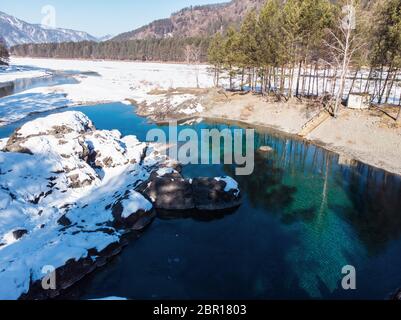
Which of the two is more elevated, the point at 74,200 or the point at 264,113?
the point at 264,113

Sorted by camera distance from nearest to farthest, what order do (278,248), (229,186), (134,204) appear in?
1. (278,248)
2. (134,204)
3. (229,186)

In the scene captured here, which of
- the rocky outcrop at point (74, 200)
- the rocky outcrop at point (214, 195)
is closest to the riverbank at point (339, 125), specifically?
the rocky outcrop at point (214, 195)

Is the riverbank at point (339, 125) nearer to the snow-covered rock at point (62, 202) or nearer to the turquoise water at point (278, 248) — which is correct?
the turquoise water at point (278, 248)

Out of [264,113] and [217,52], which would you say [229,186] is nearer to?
[264,113]

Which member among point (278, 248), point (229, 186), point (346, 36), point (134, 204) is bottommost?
point (278, 248)

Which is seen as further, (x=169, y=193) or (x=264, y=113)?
(x=264, y=113)

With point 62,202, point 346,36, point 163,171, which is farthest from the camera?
point 346,36

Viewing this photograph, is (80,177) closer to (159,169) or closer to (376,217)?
(159,169)

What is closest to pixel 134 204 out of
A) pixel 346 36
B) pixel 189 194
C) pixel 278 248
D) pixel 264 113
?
pixel 189 194
